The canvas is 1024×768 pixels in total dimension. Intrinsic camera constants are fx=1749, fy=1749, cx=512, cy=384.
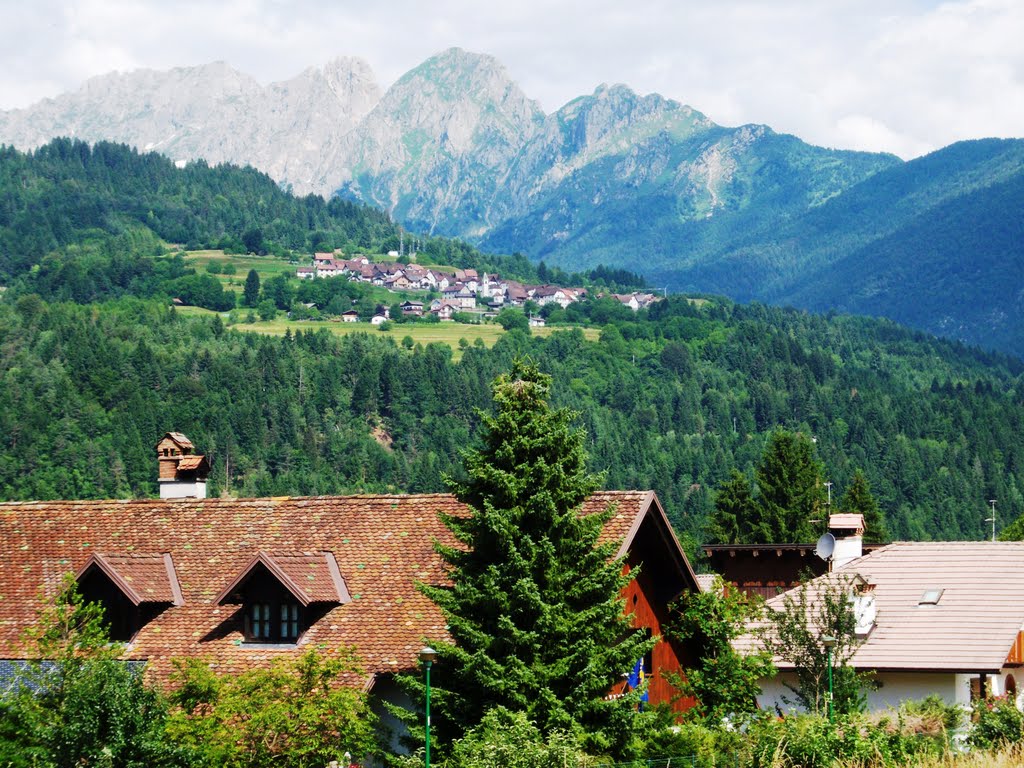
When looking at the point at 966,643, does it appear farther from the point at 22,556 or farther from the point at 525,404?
the point at 22,556

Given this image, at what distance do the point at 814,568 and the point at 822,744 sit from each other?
3016cm

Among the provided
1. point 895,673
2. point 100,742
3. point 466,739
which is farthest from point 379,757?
point 895,673

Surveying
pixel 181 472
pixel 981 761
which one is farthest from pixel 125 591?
pixel 981 761

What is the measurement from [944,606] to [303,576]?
15597 millimetres

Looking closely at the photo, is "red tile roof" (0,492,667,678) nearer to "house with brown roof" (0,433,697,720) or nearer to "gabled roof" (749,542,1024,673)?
"house with brown roof" (0,433,697,720)

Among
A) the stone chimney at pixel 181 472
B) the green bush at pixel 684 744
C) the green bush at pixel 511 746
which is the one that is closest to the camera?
the green bush at pixel 511 746

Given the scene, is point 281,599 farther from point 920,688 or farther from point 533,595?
point 920,688

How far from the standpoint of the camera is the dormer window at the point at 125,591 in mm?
30750

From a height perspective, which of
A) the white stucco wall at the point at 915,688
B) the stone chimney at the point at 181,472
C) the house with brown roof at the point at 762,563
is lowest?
the white stucco wall at the point at 915,688

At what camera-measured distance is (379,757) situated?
27031 mm

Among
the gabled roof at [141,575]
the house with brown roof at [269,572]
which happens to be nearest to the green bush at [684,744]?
the house with brown roof at [269,572]

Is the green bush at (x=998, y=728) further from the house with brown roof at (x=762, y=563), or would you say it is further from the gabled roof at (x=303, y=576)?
the house with brown roof at (x=762, y=563)

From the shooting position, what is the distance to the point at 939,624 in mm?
37844

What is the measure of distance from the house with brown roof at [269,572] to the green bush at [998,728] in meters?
5.78
